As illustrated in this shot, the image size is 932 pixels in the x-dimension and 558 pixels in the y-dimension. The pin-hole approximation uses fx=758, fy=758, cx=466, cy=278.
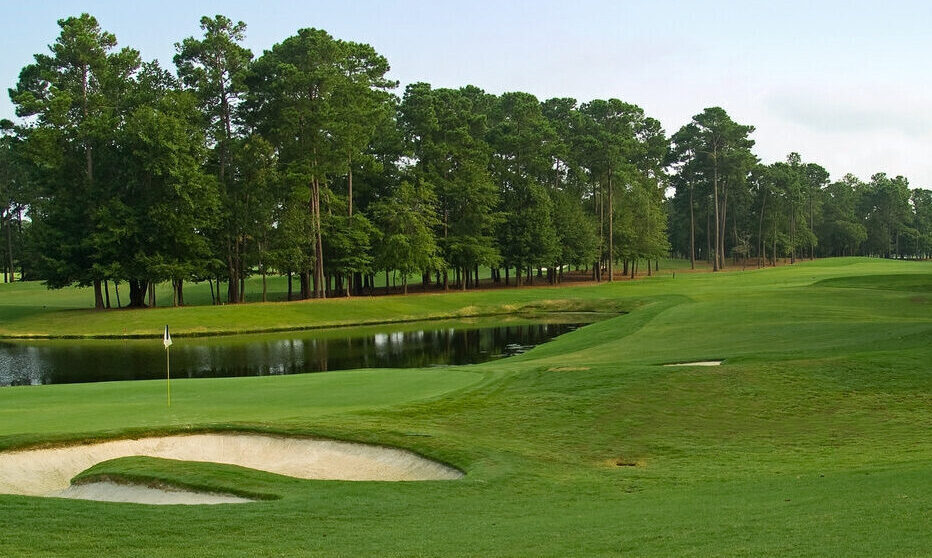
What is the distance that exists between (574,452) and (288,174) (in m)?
49.3

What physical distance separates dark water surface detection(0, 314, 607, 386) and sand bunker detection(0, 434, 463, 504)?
64.7ft

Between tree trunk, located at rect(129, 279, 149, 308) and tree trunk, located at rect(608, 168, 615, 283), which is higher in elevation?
tree trunk, located at rect(608, 168, 615, 283)

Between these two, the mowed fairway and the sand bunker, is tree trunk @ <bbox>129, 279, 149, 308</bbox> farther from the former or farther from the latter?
the sand bunker

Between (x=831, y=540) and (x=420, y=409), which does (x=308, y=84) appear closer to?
(x=420, y=409)

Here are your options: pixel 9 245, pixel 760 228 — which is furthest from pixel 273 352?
pixel 760 228

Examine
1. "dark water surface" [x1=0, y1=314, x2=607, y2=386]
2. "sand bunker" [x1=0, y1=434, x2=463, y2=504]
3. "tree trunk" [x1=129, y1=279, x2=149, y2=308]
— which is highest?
"tree trunk" [x1=129, y1=279, x2=149, y2=308]

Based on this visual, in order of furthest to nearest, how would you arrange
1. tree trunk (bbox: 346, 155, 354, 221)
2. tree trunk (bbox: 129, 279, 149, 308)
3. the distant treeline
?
1. tree trunk (bbox: 346, 155, 354, 221)
2. tree trunk (bbox: 129, 279, 149, 308)
3. the distant treeline

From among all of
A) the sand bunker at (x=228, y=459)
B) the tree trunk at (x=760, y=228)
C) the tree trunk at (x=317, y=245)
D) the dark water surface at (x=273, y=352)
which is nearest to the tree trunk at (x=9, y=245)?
the tree trunk at (x=317, y=245)

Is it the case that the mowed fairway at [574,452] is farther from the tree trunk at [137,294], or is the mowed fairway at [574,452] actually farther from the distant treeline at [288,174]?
the tree trunk at [137,294]

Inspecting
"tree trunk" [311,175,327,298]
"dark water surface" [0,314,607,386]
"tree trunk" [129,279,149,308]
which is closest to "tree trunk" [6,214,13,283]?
"tree trunk" [129,279,149,308]

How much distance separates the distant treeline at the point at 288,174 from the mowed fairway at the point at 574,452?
117 feet

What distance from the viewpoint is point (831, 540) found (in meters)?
7.24

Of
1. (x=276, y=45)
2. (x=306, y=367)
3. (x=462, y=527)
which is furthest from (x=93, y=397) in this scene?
(x=276, y=45)

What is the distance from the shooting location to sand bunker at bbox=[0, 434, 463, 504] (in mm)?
13852
